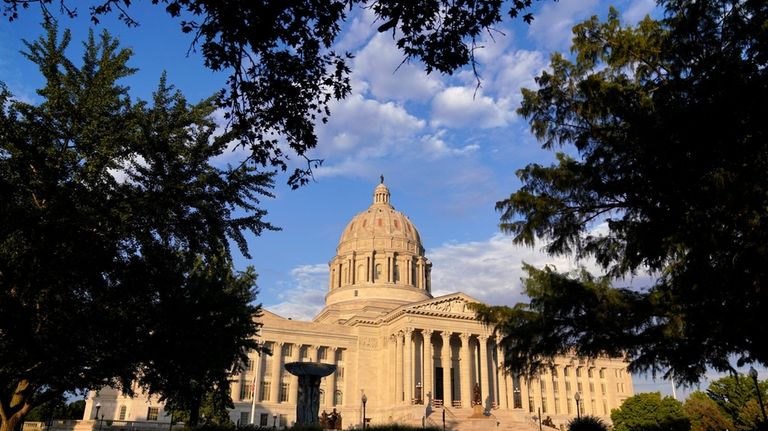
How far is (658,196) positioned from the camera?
590 inches

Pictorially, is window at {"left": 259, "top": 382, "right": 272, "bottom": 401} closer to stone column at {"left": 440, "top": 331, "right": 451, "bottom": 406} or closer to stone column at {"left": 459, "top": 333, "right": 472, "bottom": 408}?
stone column at {"left": 440, "top": 331, "right": 451, "bottom": 406}

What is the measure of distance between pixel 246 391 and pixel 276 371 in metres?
3.84

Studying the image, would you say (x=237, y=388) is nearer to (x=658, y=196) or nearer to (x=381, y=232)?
(x=381, y=232)

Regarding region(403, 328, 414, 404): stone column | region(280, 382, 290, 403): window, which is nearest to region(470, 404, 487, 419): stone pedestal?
region(403, 328, 414, 404): stone column

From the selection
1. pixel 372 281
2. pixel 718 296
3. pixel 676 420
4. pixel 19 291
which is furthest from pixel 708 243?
pixel 372 281

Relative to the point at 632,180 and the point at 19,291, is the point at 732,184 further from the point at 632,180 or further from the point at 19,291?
the point at 19,291

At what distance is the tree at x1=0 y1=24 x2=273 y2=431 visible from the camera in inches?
540

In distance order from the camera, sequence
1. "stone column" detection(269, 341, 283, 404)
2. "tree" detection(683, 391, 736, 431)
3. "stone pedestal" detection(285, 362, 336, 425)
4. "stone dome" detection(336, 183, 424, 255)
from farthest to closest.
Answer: "stone dome" detection(336, 183, 424, 255) → "stone column" detection(269, 341, 283, 404) → "tree" detection(683, 391, 736, 431) → "stone pedestal" detection(285, 362, 336, 425)

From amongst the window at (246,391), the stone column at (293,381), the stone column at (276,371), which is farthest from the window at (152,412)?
the stone column at (293,381)

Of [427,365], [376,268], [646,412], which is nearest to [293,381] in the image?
[427,365]

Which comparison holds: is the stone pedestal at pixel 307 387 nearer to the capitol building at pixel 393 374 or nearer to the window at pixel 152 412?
the capitol building at pixel 393 374

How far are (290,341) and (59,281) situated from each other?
179ft

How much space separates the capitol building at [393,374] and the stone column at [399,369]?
11 centimetres

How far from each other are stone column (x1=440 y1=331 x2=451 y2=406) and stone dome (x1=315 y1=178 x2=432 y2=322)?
1058 cm
